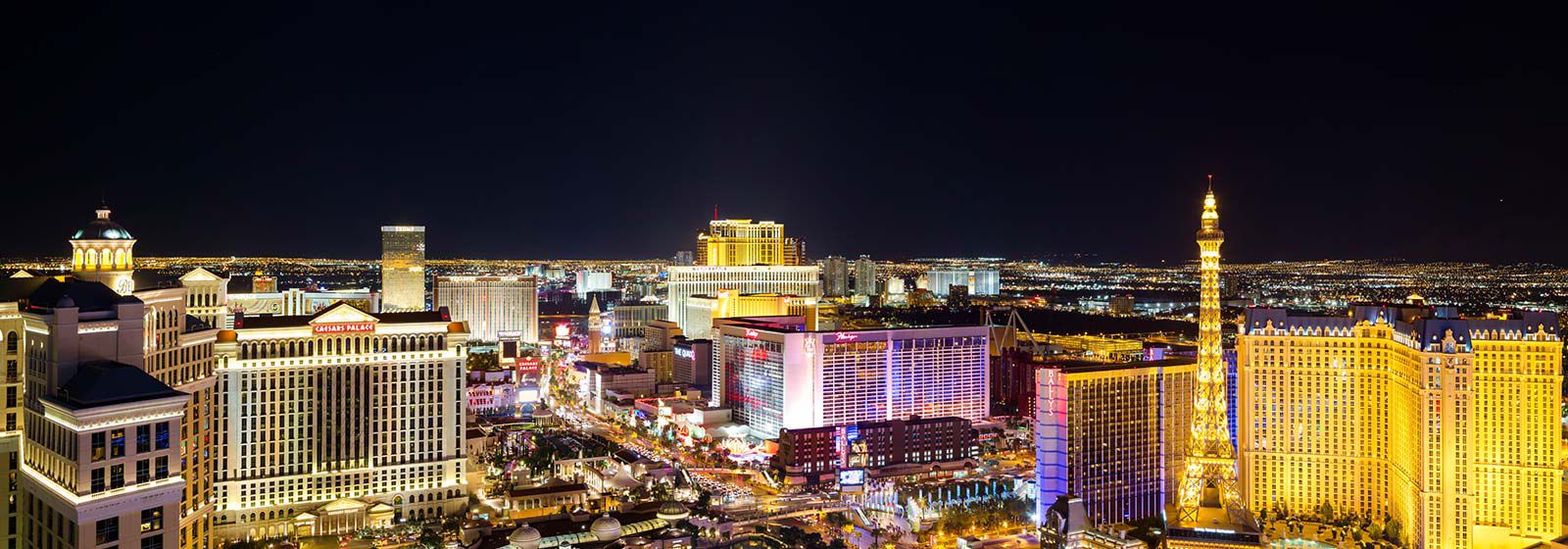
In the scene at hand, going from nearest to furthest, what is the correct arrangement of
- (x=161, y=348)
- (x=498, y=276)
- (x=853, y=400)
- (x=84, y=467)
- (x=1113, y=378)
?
(x=84, y=467) < (x=161, y=348) < (x=1113, y=378) < (x=853, y=400) < (x=498, y=276)

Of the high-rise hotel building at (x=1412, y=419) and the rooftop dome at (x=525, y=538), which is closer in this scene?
the rooftop dome at (x=525, y=538)

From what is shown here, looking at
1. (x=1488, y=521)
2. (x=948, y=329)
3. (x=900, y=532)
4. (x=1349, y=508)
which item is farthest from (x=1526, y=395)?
(x=948, y=329)

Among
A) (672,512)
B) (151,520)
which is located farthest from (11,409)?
(672,512)

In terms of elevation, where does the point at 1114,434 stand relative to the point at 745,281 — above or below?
below

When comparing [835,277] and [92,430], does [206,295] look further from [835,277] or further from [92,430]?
[835,277]

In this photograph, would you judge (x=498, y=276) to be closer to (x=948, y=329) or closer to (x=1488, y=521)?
(x=948, y=329)

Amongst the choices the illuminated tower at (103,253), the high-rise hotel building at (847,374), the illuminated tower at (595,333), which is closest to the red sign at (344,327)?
the illuminated tower at (103,253)

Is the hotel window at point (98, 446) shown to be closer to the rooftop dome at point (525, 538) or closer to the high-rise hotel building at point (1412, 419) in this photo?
the rooftop dome at point (525, 538)
